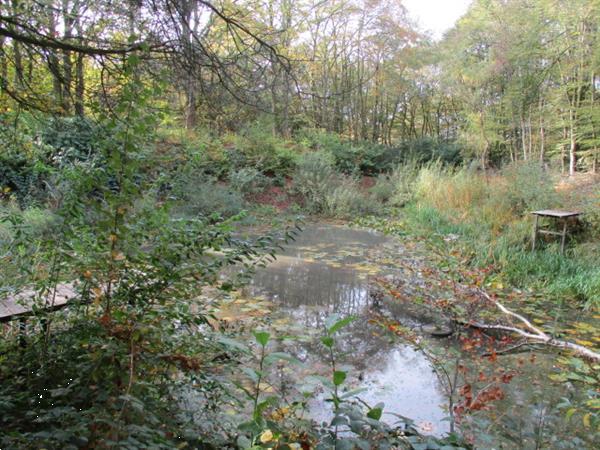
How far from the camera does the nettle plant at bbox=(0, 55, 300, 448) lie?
1299 millimetres

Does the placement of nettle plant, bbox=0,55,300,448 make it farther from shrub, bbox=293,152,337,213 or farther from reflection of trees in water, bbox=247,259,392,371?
shrub, bbox=293,152,337,213

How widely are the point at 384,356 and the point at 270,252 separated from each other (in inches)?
83.5

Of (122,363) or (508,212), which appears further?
(508,212)

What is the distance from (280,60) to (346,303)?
3.00 meters

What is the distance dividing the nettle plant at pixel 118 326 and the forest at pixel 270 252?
1 cm

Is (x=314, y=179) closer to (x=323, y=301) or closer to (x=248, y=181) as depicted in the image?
(x=248, y=181)

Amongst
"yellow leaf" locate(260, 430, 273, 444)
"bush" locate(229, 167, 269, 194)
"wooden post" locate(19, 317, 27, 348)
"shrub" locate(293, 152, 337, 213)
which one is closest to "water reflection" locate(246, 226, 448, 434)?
"yellow leaf" locate(260, 430, 273, 444)

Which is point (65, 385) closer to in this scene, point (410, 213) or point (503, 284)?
point (503, 284)

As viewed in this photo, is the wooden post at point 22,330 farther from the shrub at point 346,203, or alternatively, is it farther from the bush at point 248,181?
the shrub at point 346,203

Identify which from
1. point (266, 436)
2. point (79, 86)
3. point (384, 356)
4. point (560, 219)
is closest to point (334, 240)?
point (560, 219)

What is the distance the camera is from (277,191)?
38.1 ft

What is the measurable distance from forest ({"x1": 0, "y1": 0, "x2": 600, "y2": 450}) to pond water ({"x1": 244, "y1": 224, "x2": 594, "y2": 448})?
0.09 feet

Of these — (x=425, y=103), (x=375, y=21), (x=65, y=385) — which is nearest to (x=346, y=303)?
(x=65, y=385)

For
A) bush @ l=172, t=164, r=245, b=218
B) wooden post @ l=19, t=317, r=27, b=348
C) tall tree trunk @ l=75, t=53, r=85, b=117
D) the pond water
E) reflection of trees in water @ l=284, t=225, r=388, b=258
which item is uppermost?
tall tree trunk @ l=75, t=53, r=85, b=117
